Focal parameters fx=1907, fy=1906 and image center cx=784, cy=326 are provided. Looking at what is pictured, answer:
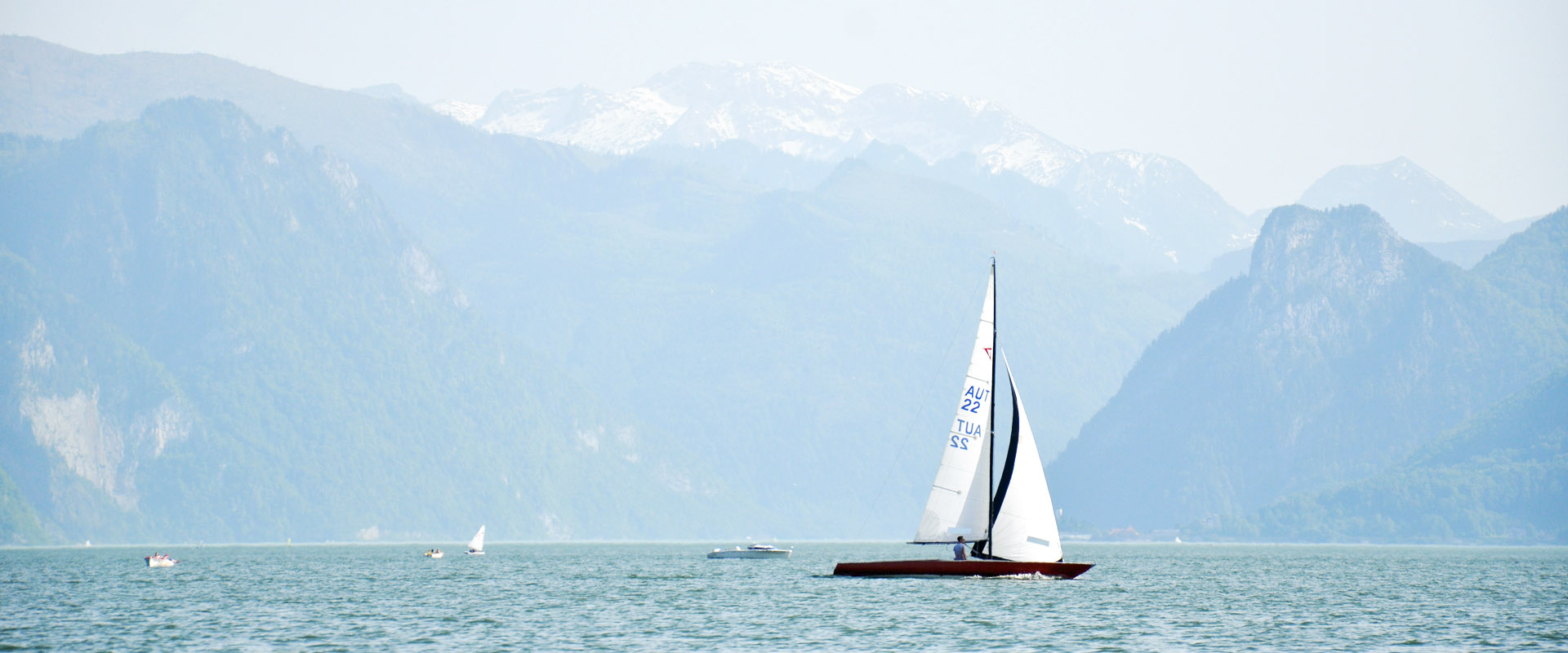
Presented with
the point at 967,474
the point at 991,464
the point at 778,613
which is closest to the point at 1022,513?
the point at 991,464

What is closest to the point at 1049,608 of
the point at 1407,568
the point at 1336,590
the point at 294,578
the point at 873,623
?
the point at 873,623

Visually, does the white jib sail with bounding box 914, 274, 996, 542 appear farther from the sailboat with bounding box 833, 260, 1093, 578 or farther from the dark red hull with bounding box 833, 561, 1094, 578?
the dark red hull with bounding box 833, 561, 1094, 578

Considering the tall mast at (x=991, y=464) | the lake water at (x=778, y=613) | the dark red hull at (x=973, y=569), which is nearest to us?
the lake water at (x=778, y=613)

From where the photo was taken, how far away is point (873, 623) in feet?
308

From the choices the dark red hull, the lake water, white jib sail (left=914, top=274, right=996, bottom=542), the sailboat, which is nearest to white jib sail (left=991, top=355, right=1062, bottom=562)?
the sailboat

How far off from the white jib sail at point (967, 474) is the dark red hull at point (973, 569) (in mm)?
1844

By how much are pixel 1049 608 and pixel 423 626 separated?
3372cm

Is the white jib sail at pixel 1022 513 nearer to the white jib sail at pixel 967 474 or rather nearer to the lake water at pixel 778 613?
the white jib sail at pixel 967 474

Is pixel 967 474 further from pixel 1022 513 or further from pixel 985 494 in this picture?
pixel 1022 513

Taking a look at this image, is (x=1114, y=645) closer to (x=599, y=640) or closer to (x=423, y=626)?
(x=599, y=640)

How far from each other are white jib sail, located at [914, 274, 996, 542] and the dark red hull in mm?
1844

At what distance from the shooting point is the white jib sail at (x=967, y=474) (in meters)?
103

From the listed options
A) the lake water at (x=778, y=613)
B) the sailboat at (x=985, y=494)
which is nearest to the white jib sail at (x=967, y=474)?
the sailboat at (x=985, y=494)

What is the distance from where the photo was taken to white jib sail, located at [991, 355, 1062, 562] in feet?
338
